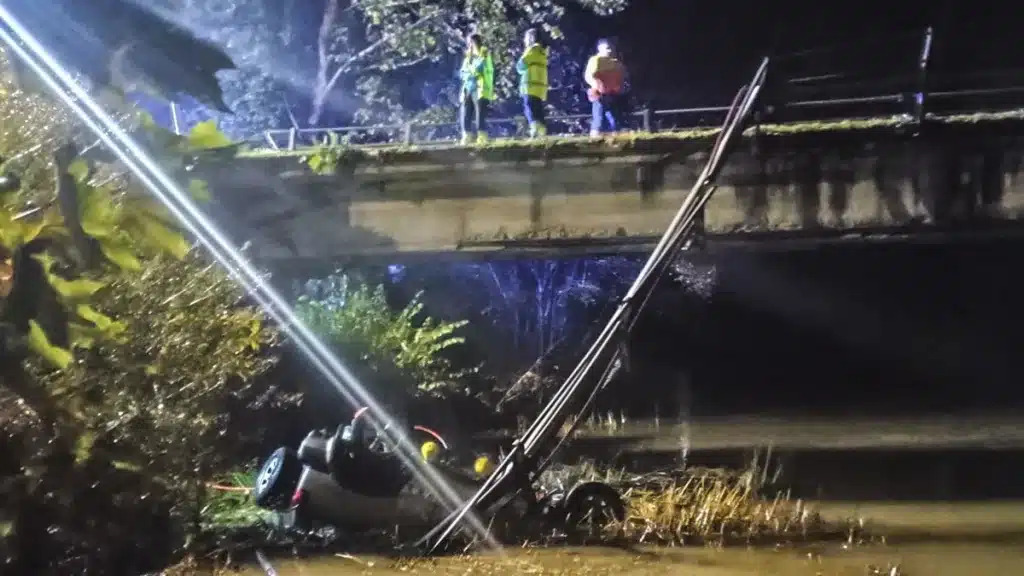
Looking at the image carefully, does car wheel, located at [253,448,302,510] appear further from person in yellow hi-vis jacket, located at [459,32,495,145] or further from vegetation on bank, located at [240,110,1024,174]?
person in yellow hi-vis jacket, located at [459,32,495,145]

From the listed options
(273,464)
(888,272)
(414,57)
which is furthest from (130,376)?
(888,272)

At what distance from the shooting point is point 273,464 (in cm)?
768

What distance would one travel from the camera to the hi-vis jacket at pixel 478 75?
34.2ft

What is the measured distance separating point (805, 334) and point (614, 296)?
3.36 m

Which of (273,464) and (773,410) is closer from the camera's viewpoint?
(273,464)

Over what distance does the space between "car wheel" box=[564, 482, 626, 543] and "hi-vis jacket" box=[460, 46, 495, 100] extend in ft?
16.4

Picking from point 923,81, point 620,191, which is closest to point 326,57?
point 620,191

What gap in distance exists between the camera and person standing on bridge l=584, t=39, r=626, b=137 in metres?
10.4

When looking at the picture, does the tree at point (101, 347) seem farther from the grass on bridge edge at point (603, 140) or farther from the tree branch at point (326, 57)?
the tree branch at point (326, 57)

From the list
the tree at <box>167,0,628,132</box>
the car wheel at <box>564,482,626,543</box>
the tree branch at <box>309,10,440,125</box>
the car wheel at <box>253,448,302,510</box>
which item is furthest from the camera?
the tree branch at <box>309,10,440,125</box>

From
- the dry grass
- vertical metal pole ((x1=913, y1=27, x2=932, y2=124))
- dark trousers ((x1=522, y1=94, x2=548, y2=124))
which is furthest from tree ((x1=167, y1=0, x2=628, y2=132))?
the dry grass

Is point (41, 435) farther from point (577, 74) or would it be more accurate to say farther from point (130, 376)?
point (577, 74)

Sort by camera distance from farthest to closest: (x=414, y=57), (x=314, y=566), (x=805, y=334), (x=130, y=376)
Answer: (x=414, y=57) < (x=805, y=334) < (x=314, y=566) < (x=130, y=376)

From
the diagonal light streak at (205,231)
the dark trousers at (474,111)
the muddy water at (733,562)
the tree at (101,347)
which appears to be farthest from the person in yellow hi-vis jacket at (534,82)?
the muddy water at (733,562)
